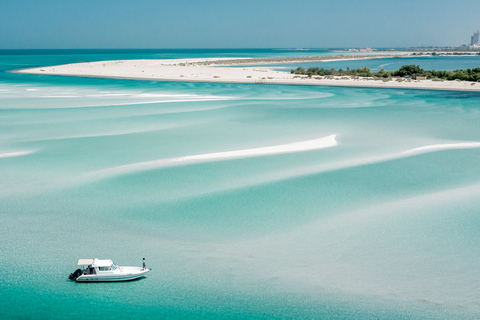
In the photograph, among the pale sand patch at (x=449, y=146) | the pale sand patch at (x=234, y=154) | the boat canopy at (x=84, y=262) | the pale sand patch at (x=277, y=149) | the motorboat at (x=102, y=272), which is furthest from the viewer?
the pale sand patch at (x=449, y=146)

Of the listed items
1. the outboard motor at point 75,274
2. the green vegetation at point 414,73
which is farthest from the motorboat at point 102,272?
the green vegetation at point 414,73

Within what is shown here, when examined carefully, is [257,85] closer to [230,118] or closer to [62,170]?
[230,118]

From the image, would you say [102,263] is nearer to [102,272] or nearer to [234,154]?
[102,272]

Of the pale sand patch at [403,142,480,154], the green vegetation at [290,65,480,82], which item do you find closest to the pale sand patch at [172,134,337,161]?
the pale sand patch at [403,142,480,154]

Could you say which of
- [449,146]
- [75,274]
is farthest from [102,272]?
[449,146]

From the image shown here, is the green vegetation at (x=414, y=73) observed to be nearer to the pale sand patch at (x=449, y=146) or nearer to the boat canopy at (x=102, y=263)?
the pale sand patch at (x=449, y=146)

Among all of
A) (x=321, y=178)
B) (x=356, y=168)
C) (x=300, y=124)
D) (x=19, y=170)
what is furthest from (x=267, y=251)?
(x=300, y=124)
